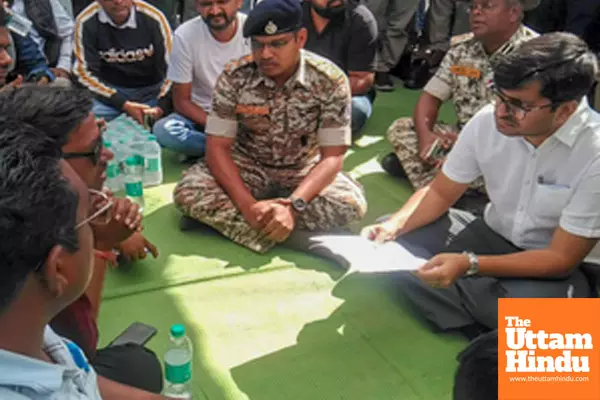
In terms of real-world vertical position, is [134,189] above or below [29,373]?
below

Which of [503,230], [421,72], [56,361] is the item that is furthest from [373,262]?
[421,72]

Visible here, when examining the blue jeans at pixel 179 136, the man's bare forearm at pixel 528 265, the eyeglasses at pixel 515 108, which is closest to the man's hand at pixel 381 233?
the man's bare forearm at pixel 528 265

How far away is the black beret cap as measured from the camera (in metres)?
2.55

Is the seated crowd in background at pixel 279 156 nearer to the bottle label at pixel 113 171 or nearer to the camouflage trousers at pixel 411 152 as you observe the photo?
the camouflage trousers at pixel 411 152

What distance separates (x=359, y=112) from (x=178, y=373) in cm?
250

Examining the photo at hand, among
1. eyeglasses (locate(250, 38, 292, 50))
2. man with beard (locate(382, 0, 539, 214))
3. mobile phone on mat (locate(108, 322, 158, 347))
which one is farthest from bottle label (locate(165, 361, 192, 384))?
man with beard (locate(382, 0, 539, 214))

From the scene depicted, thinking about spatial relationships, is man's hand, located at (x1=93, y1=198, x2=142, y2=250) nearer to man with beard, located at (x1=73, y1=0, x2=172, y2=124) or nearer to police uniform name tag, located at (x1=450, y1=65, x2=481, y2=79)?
man with beard, located at (x1=73, y1=0, x2=172, y2=124)

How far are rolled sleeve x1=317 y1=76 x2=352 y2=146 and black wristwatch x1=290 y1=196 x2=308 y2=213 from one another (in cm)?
31

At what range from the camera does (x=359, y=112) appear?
12.9ft

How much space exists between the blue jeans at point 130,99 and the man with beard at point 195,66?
300 mm

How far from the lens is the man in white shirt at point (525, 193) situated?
6.33 feet

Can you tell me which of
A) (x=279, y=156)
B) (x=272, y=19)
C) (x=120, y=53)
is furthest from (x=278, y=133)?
(x=120, y=53)

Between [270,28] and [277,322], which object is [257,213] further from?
[270,28]

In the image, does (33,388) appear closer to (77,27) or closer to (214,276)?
(214,276)
